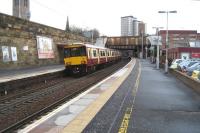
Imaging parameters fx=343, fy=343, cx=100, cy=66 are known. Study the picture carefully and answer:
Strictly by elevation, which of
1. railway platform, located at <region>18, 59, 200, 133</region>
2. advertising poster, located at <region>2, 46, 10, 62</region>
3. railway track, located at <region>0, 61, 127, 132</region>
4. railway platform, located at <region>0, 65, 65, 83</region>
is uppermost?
advertising poster, located at <region>2, 46, 10, 62</region>

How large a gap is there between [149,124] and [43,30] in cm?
3416

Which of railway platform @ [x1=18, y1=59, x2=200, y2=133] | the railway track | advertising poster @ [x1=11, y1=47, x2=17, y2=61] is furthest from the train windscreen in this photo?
railway platform @ [x1=18, y1=59, x2=200, y2=133]

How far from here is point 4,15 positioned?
31812 mm

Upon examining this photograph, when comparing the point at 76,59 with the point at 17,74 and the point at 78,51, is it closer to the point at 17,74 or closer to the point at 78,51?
the point at 78,51

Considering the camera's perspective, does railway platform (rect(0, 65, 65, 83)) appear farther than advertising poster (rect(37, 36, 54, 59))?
No

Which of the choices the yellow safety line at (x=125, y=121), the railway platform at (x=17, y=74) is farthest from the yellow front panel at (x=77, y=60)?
the yellow safety line at (x=125, y=121)

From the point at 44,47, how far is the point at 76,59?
42.0ft

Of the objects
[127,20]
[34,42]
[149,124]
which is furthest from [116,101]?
[127,20]

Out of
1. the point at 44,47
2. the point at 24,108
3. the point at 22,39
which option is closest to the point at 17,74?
the point at 22,39

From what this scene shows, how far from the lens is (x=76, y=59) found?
31.0 metres

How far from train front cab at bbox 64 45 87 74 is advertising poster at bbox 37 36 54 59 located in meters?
9.84

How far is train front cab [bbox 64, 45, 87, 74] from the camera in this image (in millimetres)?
30844

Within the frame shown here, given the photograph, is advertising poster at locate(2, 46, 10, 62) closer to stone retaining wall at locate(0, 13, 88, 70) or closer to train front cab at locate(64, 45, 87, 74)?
stone retaining wall at locate(0, 13, 88, 70)

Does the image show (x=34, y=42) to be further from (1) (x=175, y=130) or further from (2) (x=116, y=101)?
(1) (x=175, y=130)
